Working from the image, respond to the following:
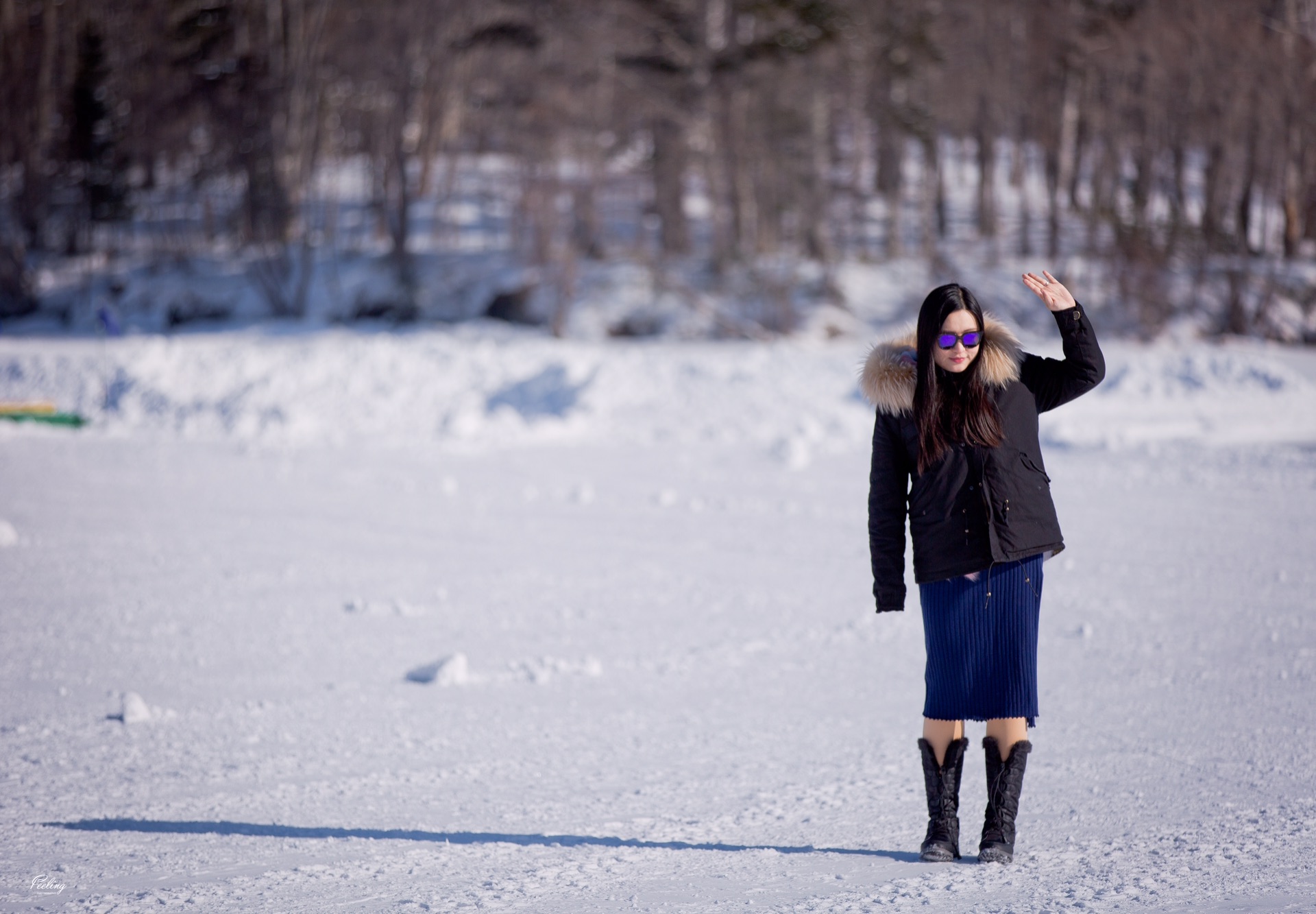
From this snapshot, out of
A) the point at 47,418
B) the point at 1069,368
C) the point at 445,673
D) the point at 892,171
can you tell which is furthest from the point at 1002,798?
the point at 892,171

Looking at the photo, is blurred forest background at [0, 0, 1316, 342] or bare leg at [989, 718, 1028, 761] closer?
bare leg at [989, 718, 1028, 761]

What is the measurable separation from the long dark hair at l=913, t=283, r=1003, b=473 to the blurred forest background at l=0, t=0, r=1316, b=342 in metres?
20.1

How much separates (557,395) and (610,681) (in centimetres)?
1021

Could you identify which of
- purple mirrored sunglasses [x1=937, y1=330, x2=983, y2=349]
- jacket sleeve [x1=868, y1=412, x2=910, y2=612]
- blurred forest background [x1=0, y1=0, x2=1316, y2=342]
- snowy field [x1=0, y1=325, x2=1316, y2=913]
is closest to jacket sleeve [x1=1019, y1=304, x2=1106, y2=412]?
purple mirrored sunglasses [x1=937, y1=330, x2=983, y2=349]

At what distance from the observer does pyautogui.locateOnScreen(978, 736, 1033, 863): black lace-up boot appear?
3.46m

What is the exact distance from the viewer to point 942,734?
3.52 meters

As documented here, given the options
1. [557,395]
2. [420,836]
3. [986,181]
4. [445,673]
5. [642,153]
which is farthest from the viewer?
[986,181]

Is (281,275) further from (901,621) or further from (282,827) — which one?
(282,827)

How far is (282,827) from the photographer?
157 inches

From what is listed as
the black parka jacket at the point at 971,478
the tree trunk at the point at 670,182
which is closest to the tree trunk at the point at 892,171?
the tree trunk at the point at 670,182

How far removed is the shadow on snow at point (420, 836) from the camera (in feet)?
12.3

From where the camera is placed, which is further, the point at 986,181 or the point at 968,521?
the point at 986,181

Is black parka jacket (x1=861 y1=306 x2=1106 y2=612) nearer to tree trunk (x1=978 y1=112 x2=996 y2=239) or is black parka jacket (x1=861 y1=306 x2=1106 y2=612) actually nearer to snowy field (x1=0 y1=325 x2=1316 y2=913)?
snowy field (x1=0 y1=325 x2=1316 y2=913)

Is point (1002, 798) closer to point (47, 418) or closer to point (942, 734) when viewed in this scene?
point (942, 734)
